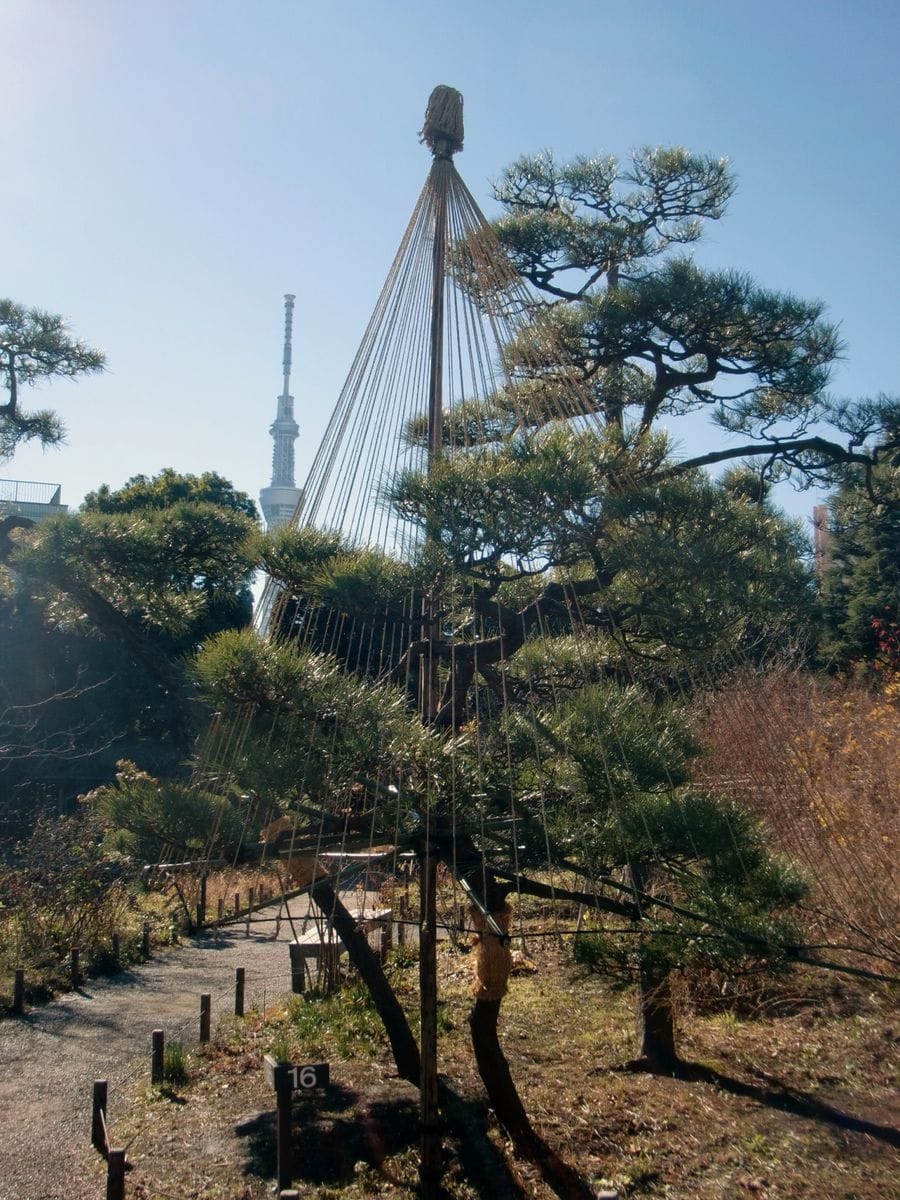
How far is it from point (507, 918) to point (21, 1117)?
401 cm

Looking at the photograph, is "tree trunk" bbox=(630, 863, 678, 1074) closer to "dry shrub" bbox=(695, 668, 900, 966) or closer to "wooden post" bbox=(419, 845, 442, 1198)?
"dry shrub" bbox=(695, 668, 900, 966)

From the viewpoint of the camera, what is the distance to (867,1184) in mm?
4211

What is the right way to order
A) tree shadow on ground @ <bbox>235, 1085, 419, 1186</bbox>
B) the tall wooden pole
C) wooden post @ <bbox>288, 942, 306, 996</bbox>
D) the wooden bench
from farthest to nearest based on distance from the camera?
wooden post @ <bbox>288, 942, 306, 996</bbox> → the wooden bench → tree shadow on ground @ <bbox>235, 1085, 419, 1186</bbox> → the tall wooden pole

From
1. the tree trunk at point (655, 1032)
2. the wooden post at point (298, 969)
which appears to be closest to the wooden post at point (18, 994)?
the wooden post at point (298, 969)

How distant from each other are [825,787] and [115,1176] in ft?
15.8

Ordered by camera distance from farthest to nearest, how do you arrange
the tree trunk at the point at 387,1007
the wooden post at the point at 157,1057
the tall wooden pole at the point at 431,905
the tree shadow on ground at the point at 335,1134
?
the wooden post at the point at 157,1057 < the tree trunk at the point at 387,1007 < the tree shadow on ground at the point at 335,1134 < the tall wooden pole at the point at 431,905

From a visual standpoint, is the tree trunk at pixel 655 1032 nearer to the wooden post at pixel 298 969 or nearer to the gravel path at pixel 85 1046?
the gravel path at pixel 85 1046

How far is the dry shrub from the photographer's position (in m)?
5.57

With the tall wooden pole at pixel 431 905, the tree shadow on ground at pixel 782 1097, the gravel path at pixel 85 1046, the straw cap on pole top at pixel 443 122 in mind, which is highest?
the straw cap on pole top at pixel 443 122

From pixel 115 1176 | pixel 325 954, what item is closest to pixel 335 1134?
pixel 115 1176

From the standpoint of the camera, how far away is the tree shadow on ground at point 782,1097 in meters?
4.86

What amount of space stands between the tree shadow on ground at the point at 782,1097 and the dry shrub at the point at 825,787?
0.78 meters

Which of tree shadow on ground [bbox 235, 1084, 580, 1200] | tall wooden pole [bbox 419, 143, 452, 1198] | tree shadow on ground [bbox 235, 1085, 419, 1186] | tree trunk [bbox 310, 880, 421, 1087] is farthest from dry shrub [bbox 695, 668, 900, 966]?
tree shadow on ground [bbox 235, 1085, 419, 1186]

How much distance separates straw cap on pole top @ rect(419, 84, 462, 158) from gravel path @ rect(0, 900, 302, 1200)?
526 cm
